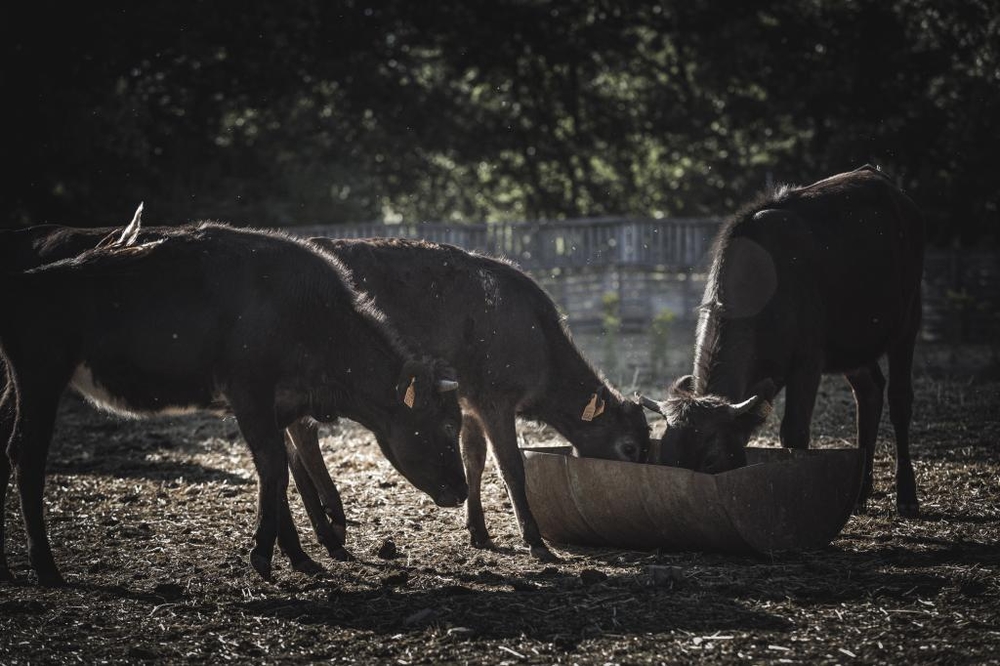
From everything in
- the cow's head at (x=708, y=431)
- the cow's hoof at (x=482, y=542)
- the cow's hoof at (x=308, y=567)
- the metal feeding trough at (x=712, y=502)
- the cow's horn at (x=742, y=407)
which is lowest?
the cow's hoof at (x=482, y=542)

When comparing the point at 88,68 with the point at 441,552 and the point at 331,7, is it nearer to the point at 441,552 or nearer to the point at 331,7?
the point at 331,7

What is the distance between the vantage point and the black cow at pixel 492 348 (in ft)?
23.4

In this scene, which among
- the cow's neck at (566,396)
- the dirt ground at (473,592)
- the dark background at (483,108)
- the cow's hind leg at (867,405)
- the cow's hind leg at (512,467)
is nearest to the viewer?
the dirt ground at (473,592)

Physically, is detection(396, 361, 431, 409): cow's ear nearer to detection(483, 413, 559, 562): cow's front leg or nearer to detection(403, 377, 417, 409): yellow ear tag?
detection(403, 377, 417, 409): yellow ear tag

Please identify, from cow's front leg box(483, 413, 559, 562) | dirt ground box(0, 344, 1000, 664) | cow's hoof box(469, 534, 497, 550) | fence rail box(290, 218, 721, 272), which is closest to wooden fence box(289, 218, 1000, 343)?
fence rail box(290, 218, 721, 272)

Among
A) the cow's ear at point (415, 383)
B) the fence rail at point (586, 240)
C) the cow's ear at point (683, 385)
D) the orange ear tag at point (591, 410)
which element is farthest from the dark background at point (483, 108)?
the cow's ear at point (683, 385)

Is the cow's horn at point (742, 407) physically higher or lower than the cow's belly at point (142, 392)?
lower

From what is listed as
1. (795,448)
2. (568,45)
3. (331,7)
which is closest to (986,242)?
(568,45)

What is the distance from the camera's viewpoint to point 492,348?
7160 millimetres

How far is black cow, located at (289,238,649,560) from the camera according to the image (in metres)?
7.13

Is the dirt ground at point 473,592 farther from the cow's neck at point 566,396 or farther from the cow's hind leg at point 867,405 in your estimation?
the cow's neck at point 566,396

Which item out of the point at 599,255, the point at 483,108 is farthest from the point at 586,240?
the point at 483,108

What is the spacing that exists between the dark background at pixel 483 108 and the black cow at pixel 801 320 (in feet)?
36.2

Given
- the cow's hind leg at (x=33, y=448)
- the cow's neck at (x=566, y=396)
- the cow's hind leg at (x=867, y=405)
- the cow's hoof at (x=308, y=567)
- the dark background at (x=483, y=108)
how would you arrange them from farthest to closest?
the dark background at (x=483, y=108)
the cow's hind leg at (x=867, y=405)
the cow's neck at (x=566, y=396)
the cow's hoof at (x=308, y=567)
the cow's hind leg at (x=33, y=448)
